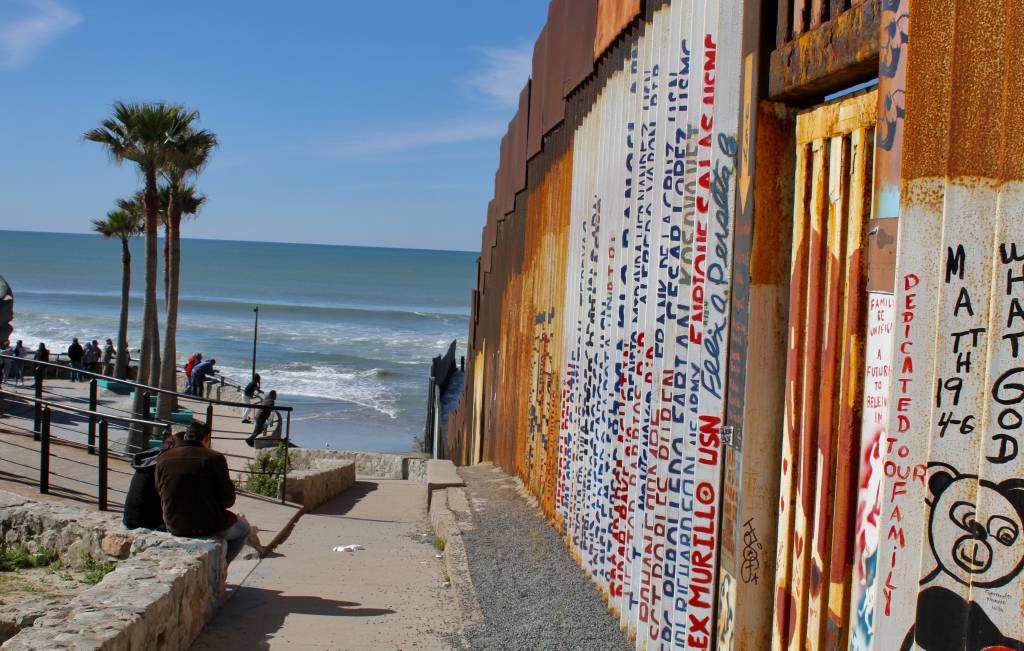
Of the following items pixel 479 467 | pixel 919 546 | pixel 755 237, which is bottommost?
pixel 479 467

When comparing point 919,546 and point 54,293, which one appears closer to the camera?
point 919,546

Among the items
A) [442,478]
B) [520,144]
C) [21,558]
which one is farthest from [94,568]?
[520,144]

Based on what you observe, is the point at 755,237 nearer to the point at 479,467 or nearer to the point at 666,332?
the point at 666,332

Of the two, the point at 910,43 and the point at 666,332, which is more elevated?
the point at 910,43

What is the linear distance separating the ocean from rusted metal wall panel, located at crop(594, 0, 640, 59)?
1051 inches

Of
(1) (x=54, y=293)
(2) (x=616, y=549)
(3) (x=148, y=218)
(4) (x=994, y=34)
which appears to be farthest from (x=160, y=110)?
(1) (x=54, y=293)

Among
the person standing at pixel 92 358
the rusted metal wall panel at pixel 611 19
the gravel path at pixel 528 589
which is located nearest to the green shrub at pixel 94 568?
the gravel path at pixel 528 589

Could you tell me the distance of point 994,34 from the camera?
2959 mm

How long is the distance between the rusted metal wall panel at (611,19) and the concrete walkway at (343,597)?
4208 mm

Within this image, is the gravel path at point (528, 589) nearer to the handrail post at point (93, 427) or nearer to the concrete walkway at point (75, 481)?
the concrete walkway at point (75, 481)

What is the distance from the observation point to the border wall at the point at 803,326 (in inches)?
116

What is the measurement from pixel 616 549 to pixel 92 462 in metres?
6.75

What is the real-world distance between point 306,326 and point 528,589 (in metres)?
74.3

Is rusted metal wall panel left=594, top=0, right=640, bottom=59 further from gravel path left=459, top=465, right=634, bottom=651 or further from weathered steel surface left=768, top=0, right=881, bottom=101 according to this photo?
gravel path left=459, top=465, right=634, bottom=651
